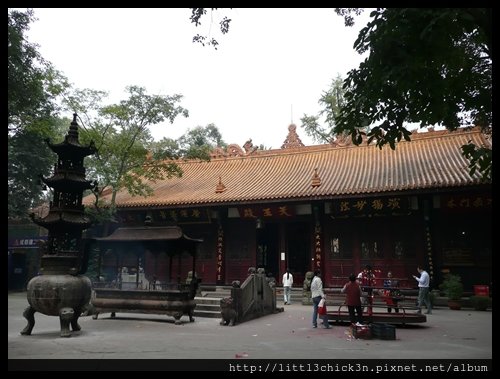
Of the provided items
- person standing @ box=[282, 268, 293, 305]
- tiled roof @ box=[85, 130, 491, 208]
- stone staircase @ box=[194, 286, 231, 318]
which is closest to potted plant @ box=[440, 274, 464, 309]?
tiled roof @ box=[85, 130, 491, 208]

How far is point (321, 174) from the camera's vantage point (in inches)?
666

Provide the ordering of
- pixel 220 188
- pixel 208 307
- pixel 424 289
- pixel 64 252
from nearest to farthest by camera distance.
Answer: pixel 64 252 → pixel 424 289 → pixel 208 307 → pixel 220 188

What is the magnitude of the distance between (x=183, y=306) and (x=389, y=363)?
18.5ft

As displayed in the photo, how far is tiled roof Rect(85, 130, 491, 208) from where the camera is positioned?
46.3 ft

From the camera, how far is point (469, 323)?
9.46 metres

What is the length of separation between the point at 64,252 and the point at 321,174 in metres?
11.3

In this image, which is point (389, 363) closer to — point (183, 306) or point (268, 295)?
point (183, 306)

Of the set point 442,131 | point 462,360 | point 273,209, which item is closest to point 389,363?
point 462,360

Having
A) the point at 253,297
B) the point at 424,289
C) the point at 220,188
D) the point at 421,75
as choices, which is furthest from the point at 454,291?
the point at 421,75

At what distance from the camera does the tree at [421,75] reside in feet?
15.4

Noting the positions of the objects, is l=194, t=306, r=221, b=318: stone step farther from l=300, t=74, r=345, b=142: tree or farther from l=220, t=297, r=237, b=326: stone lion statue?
l=300, t=74, r=345, b=142: tree

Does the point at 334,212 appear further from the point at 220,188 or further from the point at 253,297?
the point at 253,297

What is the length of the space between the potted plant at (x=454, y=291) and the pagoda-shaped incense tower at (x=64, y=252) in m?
10.6

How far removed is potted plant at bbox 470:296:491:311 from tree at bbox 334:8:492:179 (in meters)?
7.06
